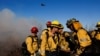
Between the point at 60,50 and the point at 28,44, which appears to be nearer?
the point at 60,50

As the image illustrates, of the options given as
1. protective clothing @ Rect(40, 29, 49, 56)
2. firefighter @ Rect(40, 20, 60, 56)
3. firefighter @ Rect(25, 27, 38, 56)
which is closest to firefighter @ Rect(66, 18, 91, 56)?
firefighter @ Rect(40, 20, 60, 56)

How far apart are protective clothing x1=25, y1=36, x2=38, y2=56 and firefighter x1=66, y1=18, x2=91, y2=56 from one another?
336cm

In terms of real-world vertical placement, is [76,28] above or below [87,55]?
above

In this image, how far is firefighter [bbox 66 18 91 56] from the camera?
403 inches

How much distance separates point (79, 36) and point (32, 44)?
13.2ft

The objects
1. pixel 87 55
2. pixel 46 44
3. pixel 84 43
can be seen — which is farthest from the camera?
pixel 46 44

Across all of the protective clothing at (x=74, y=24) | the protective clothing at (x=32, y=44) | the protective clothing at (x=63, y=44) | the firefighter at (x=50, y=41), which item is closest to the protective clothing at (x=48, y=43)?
the firefighter at (x=50, y=41)

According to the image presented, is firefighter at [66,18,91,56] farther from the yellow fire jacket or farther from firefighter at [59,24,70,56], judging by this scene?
the yellow fire jacket

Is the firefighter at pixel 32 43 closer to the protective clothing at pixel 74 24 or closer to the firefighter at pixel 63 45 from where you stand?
the firefighter at pixel 63 45

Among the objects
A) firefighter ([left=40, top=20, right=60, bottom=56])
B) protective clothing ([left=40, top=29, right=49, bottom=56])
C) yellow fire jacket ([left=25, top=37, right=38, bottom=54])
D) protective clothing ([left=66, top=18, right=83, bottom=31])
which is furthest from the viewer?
yellow fire jacket ([left=25, top=37, right=38, bottom=54])

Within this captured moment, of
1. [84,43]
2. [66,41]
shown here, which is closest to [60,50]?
[66,41]

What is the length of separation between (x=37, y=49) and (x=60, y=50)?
1.86m

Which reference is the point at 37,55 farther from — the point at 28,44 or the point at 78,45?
the point at 78,45

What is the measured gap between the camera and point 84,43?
10.2 m
